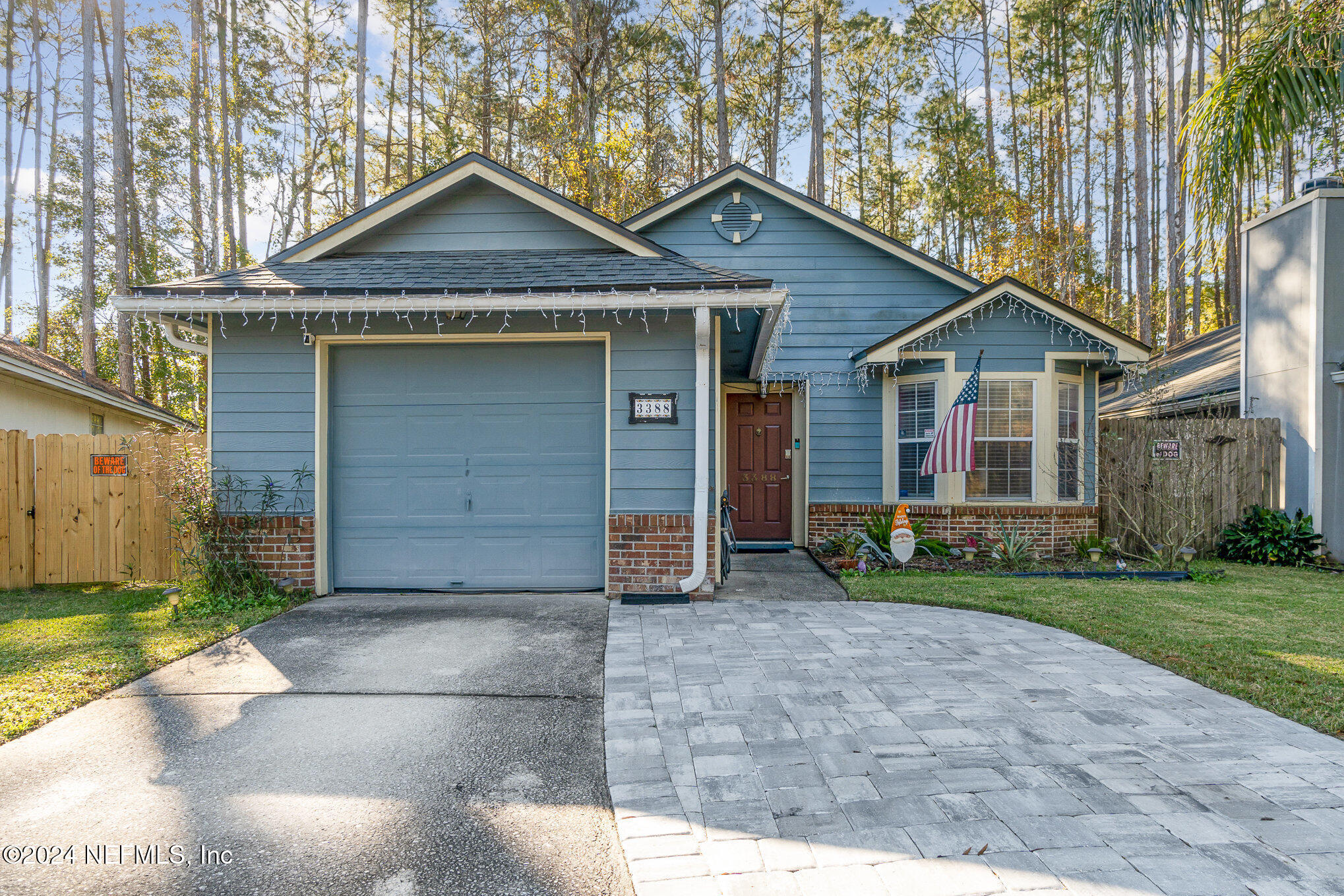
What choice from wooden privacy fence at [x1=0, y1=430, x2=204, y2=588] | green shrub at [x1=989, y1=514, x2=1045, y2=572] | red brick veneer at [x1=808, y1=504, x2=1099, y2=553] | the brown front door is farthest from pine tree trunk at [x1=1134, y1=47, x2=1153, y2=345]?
wooden privacy fence at [x1=0, y1=430, x2=204, y2=588]

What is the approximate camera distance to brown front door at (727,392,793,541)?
9.73 m

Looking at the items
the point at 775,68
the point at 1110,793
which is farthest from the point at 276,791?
the point at 775,68

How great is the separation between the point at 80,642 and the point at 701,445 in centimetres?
468

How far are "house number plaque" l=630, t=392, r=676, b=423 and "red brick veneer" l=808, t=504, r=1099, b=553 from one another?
436 centimetres

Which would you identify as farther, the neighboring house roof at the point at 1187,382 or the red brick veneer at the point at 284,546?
the neighboring house roof at the point at 1187,382

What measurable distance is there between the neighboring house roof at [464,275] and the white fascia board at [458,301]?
2.9 inches

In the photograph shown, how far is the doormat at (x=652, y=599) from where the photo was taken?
19.1ft

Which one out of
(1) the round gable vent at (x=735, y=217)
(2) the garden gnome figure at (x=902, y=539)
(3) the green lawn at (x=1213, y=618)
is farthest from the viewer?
(1) the round gable vent at (x=735, y=217)

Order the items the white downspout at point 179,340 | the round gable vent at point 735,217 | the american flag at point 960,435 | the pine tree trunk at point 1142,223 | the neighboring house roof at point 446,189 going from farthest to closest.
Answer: the pine tree trunk at point 1142,223
the round gable vent at point 735,217
the american flag at point 960,435
the neighboring house roof at point 446,189
the white downspout at point 179,340

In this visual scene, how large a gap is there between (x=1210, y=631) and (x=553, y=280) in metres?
5.78

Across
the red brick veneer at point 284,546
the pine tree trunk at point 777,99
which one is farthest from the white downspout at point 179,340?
the pine tree trunk at point 777,99

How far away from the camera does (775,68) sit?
19.3 m

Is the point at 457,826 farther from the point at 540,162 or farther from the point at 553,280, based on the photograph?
the point at 540,162

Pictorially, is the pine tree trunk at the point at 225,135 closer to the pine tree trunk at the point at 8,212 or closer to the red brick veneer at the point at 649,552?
the pine tree trunk at the point at 8,212
